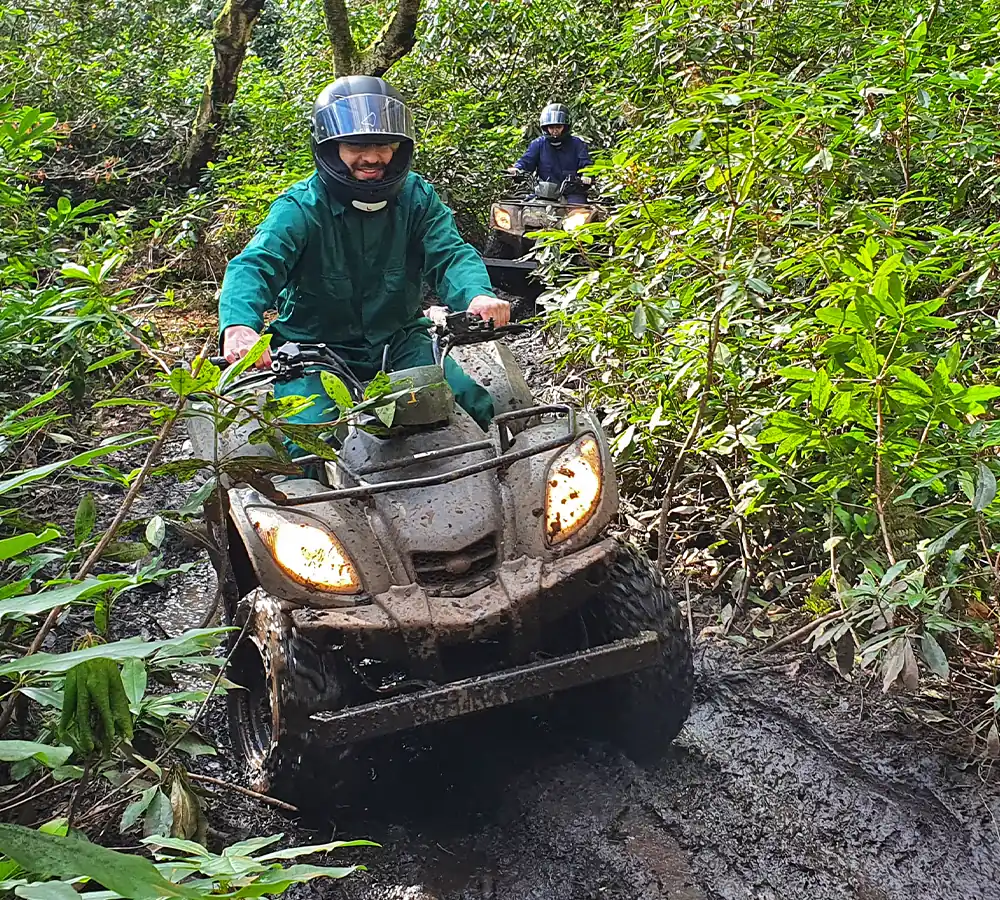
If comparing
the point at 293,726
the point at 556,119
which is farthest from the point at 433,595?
the point at 556,119

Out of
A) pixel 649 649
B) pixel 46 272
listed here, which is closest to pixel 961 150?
pixel 649 649

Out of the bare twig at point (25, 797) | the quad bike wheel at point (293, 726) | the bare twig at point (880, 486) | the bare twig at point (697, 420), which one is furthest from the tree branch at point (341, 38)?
the bare twig at point (25, 797)

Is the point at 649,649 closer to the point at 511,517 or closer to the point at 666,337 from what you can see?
the point at 511,517

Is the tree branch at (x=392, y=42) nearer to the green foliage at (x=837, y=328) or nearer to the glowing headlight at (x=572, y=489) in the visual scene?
the green foliage at (x=837, y=328)

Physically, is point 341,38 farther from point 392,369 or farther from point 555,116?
point 392,369

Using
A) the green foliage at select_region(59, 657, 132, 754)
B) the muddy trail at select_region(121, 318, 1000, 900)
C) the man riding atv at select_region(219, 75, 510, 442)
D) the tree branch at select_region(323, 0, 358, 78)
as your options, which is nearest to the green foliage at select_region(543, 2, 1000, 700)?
the muddy trail at select_region(121, 318, 1000, 900)

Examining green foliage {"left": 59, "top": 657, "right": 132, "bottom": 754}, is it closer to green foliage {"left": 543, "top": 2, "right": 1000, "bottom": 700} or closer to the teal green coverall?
green foliage {"left": 543, "top": 2, "right": 1000, "bottom": 700}

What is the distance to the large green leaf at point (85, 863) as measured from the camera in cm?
106

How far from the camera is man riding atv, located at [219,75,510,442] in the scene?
11.4 feet

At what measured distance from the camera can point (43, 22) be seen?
37.2 ft

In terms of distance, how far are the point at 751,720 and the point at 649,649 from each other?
2.57ft

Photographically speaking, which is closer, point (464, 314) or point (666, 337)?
point (464, 314)

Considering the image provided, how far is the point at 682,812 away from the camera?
2.76m

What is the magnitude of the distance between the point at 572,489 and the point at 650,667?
55 centimetres
